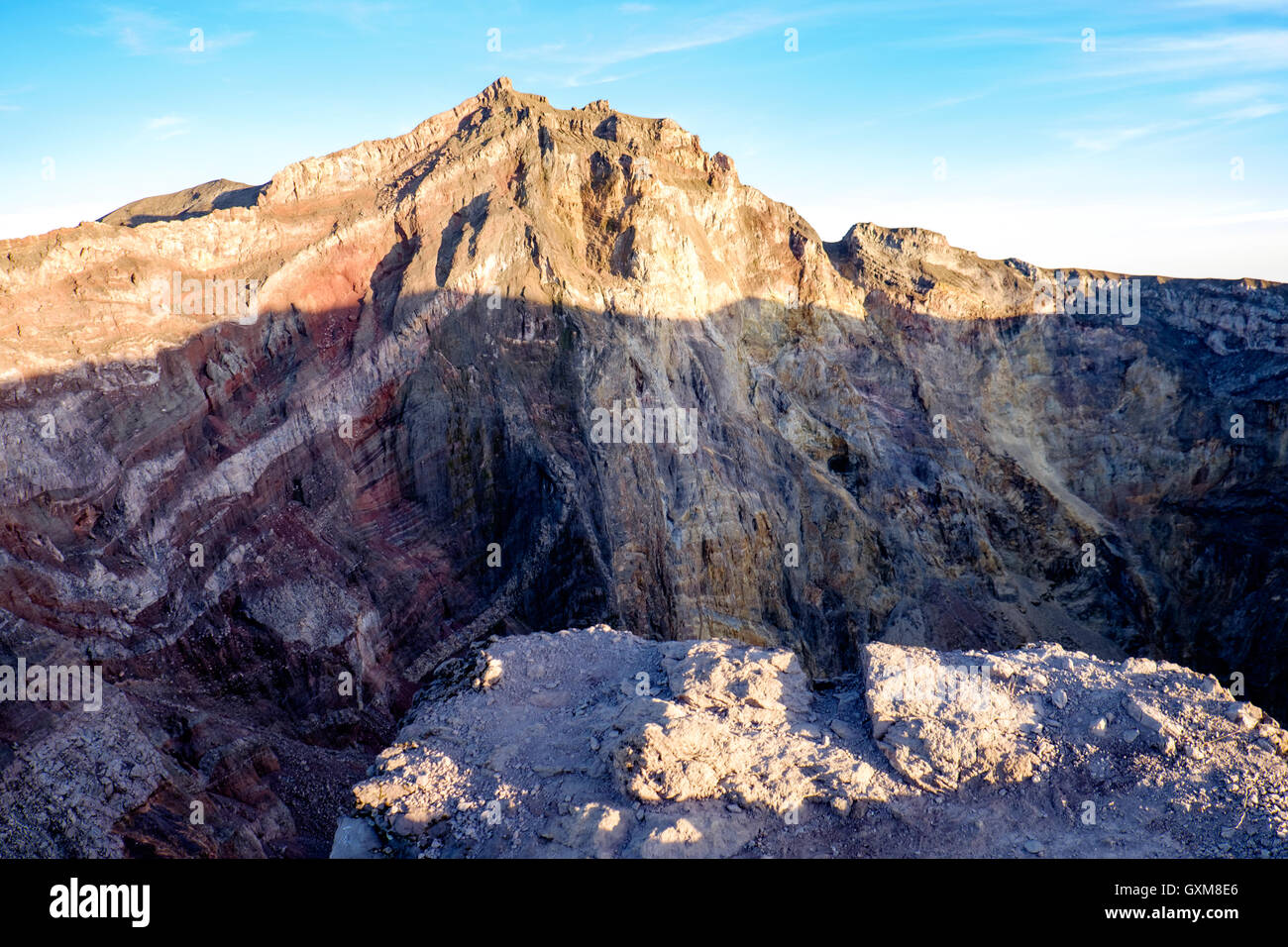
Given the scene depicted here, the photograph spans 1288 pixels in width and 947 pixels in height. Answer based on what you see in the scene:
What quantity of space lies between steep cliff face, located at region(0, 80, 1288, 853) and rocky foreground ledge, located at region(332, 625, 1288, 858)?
5.96 metres

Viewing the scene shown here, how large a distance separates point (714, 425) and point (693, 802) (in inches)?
757

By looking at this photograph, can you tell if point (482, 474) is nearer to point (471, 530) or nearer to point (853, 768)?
point (471, 530)

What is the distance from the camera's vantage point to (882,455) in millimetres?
34594

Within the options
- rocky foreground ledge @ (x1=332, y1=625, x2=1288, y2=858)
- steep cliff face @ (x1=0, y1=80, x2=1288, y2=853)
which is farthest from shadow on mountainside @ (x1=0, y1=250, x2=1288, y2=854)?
rocky foreground ledge @ (x1=332, y1=625, x2=1288, y2=858)

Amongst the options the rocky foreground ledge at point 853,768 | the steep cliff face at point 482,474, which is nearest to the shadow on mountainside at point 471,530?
the steep cliff face at point 482,474

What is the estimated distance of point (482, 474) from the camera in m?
23.5

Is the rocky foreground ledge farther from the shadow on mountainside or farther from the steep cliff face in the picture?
the steep cliff face

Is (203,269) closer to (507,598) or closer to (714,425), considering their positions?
(507,598)

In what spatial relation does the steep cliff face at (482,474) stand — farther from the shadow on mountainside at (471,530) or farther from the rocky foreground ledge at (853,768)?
the rocky foreground ledge at (853,768)

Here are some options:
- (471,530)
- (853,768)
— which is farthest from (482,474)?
(853,768)

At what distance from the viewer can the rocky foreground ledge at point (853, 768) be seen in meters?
10.0

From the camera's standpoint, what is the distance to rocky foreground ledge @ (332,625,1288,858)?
1001 centimetres

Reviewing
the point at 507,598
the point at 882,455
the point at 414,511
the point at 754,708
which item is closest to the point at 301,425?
the point at 414,511

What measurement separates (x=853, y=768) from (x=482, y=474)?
15.1 metres
